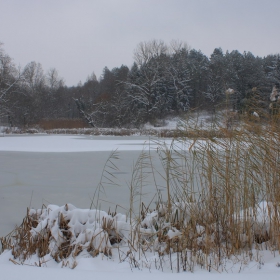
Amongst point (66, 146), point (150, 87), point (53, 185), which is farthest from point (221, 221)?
point (150, 87)

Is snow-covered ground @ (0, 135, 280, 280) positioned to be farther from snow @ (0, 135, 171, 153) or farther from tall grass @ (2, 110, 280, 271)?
snow @ (0, 135, 171, 153)

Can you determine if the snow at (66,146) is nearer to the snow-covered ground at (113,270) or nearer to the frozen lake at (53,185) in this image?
the frozen lake at (53,185)

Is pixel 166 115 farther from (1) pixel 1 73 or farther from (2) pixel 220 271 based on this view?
(2) pixel 220 271

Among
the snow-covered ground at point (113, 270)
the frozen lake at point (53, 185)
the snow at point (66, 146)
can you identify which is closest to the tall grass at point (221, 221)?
the snow-covered ground at point (113, 270)

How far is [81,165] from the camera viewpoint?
6.48m

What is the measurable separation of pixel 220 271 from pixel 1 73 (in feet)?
91.3

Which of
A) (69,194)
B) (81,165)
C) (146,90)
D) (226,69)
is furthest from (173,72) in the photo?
(69,194)

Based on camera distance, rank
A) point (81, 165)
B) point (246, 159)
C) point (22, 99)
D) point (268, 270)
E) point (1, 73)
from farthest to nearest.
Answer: point (22, 99) < point (1, 73) < point (81, 165) < point (246, 159) < point (268, 270)

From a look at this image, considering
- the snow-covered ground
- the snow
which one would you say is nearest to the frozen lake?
the snow-covered ground

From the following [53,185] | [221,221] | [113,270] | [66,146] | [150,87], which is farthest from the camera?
[150,87]

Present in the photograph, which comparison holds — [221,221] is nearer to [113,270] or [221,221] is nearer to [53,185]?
[113,270]

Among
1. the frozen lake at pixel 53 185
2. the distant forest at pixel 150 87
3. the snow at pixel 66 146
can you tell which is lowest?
the frozen lake at pixel 53 185

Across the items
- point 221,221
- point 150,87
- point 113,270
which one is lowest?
point 113,270

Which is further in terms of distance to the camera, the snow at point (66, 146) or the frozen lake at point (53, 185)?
the snow at point (66, 146)
